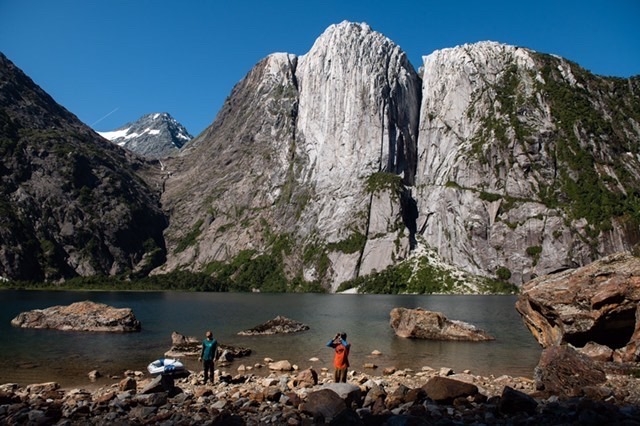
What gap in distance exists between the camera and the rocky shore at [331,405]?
16.5 m

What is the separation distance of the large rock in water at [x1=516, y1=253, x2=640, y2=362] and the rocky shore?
17.9ft

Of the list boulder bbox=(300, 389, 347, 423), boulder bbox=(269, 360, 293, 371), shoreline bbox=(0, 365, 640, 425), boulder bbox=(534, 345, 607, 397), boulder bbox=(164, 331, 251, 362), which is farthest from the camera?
boulder bbox=(164, 331, 251, 362)

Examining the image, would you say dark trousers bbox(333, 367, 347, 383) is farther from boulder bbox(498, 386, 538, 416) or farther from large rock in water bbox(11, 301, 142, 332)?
large rock in water bbox(11, 301, 142, 332)

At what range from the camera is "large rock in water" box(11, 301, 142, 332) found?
56.9 m

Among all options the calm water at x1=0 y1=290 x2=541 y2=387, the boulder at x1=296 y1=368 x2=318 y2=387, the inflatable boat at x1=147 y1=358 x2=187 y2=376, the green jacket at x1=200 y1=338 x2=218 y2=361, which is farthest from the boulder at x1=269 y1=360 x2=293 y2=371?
the boulder at x1=296 y1=368 x2=318 y2=387

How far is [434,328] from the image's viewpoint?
159 feet

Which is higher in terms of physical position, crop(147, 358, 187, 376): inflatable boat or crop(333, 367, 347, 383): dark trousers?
crop(333, 367, 347, 383): dark trousers

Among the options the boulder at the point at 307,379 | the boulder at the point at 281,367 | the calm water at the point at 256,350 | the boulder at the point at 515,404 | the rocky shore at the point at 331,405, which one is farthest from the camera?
the calm water at the point at 256,350

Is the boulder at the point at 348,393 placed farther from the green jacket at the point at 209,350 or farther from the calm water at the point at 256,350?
the calm water at the point at 256,350

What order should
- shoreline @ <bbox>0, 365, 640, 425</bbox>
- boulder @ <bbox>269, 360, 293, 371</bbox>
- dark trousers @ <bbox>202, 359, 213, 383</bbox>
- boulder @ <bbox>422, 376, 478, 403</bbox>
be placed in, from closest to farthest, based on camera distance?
shoreline @ <bbox>0, 365, 640, 425</bbox> < boulder @ <bbox>422, 376, 478, 403</bbox> < dark trousers @ <bbox>202, 359, 213, 383</bbox> < boulder @ <bbox>269, 360, 293, 371</bbox>

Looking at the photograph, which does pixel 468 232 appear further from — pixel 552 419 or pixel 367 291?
pixel 552 419

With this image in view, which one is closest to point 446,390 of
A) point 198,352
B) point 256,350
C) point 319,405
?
point 319,405

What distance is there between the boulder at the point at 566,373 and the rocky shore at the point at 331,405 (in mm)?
609

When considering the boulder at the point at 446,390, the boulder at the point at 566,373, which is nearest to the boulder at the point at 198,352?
the boulder at the point at 446,390
